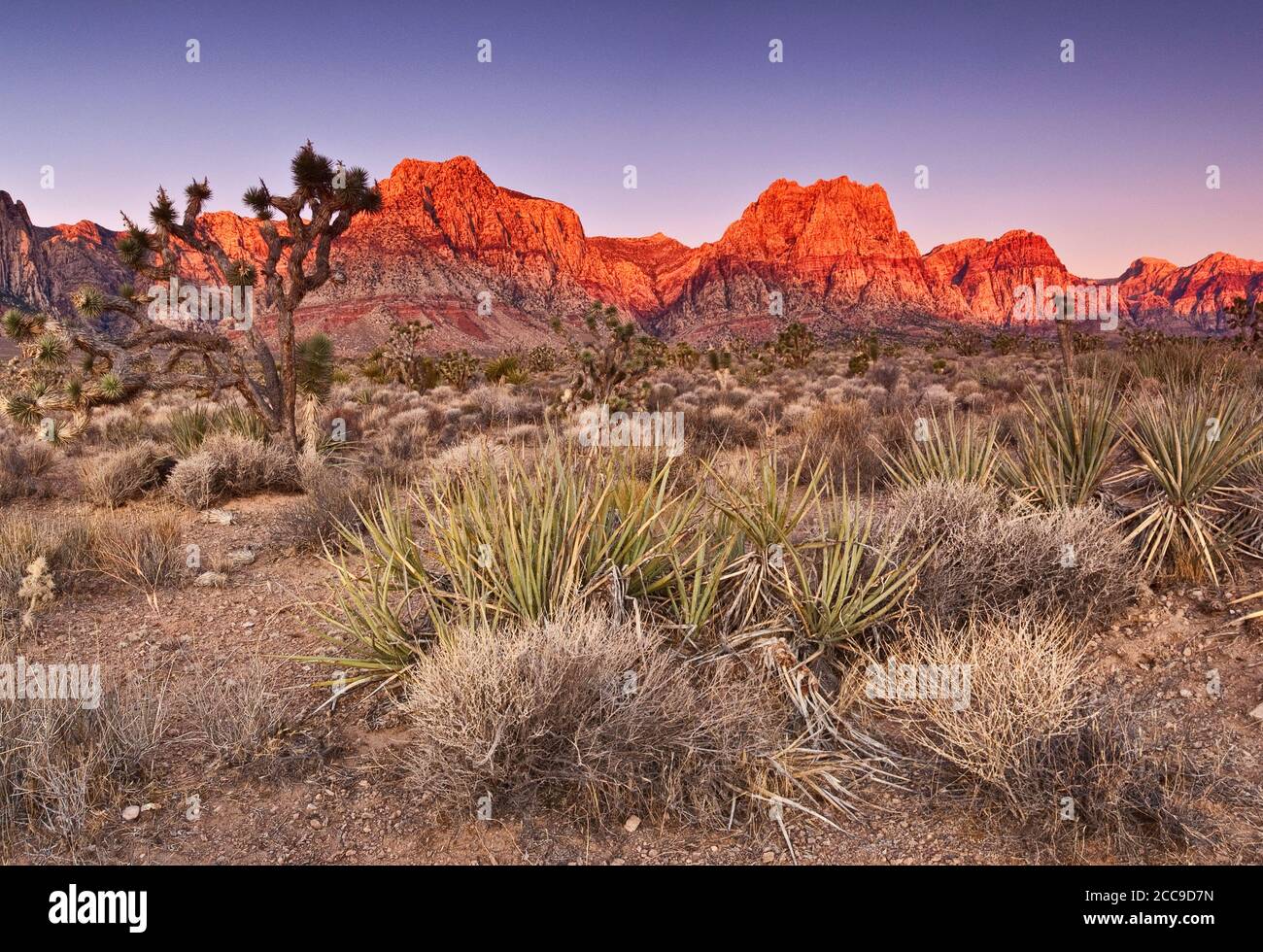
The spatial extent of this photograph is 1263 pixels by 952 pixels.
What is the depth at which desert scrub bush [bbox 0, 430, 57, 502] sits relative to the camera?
8836mm

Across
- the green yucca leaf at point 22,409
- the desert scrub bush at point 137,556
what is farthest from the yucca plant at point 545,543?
the green yucca leaf at point 22,409

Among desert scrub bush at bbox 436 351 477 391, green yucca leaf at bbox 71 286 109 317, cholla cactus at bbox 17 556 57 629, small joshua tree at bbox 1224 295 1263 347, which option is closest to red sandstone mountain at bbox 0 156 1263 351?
desert scrub bush at bbox 436 351 477 391

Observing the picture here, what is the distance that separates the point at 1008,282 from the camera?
539 ft

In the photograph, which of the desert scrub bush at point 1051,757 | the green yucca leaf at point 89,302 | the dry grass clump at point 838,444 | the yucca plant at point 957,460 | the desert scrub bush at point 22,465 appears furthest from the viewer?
the green yucca leaf at point 89,302

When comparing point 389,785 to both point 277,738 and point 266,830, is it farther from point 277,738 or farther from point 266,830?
point 277,738

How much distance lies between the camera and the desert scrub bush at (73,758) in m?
2.82

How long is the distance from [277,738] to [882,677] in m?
3.12

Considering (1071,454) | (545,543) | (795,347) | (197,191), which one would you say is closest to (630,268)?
(795,347)

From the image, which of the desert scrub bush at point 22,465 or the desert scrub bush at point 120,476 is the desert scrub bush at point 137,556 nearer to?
the desert scrub bush at point 120,476

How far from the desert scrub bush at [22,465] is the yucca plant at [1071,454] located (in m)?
11.6

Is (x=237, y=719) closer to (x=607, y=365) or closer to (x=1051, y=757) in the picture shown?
(x=1051, y=757)

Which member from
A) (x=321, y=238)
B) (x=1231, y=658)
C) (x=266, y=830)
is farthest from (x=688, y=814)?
(x=321, y=238)

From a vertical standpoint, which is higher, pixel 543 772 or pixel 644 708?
pixel 644 708

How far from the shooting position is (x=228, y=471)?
8797 mm
